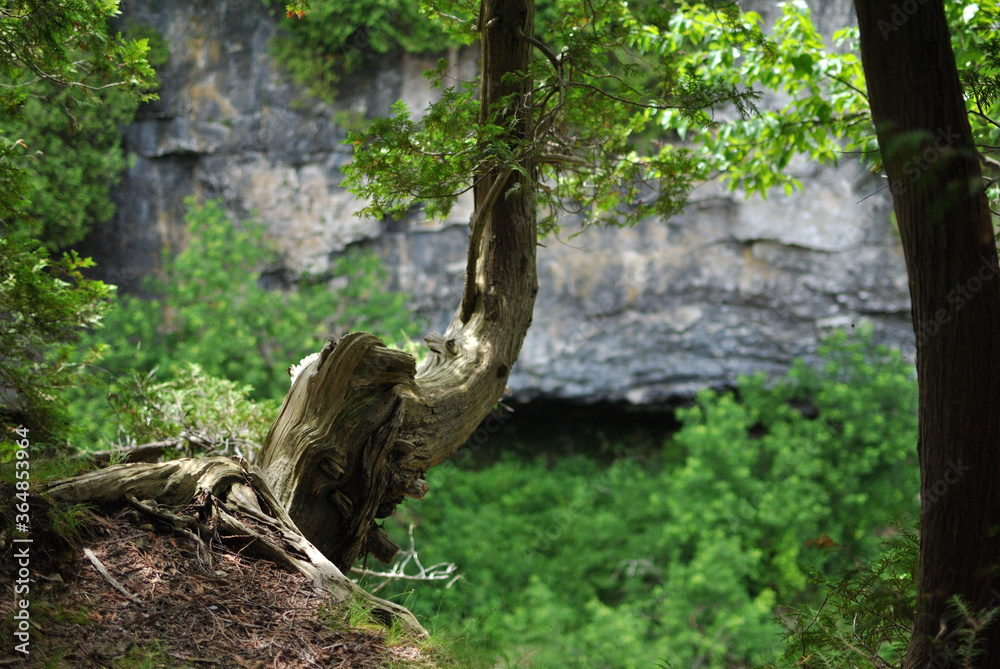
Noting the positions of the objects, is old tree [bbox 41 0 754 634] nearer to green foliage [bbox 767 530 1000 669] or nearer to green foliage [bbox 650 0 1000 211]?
green foliage [bbox 650 0 1000 211]

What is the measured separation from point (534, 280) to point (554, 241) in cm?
597

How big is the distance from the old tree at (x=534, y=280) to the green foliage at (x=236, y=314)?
5.28 metres

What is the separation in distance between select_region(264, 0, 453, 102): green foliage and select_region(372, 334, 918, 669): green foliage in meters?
5.61

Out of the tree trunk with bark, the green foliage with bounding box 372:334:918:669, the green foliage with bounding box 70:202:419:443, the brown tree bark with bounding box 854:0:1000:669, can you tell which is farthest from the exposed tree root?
the green foliage with bounding box 70:202:419:443

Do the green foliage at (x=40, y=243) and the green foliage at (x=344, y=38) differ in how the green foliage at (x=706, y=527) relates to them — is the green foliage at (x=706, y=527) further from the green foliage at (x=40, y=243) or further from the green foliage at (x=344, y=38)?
the green foliage at (x=344, y=38)

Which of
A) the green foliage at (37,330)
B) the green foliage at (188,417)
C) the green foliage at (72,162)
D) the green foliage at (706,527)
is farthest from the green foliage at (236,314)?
the green foliage at (37,330)

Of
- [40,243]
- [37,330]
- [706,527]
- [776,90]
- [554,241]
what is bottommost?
[706,527]

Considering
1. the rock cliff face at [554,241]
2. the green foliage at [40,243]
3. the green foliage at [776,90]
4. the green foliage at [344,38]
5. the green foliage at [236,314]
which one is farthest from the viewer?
the rock cliff face at [554,241]

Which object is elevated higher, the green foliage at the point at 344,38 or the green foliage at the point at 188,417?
the green foliage at the point at 344,38

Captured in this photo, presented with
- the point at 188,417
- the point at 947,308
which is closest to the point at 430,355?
the point at 188,417

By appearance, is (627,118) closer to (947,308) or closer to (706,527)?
(947,308)

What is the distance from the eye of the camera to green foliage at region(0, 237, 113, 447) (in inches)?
105

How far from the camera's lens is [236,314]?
8430 mm

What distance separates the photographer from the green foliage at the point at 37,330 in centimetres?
266
